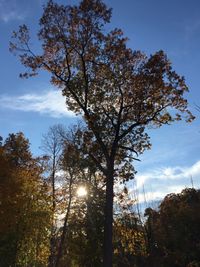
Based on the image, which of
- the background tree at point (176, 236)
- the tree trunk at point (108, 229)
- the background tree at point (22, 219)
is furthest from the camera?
the background tree at point (176, 236)

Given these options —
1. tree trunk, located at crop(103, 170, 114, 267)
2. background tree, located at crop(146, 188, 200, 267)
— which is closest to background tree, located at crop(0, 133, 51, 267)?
tree trunk, located at crop(103, 170, 114, 267)

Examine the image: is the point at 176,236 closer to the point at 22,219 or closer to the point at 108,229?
the point at 22,219

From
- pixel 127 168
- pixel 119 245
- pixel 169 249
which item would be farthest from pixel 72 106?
pixel 169 249

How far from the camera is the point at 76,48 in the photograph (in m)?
19.2

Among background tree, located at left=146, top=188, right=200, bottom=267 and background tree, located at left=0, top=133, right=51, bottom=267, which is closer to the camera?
background tree, located at left=0, top=133, right=51, bottom=267

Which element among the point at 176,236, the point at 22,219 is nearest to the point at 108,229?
the point at 22,219

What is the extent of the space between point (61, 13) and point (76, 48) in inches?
78.2

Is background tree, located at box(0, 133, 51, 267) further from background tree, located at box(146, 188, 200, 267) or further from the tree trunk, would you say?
background tree, located at box(146, 188, 200, 267)

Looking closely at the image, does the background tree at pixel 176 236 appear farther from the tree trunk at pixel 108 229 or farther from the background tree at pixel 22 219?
the tree trunk at pixel 108 229

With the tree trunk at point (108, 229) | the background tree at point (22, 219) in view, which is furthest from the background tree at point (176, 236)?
the tree trunk at point (108, 229)

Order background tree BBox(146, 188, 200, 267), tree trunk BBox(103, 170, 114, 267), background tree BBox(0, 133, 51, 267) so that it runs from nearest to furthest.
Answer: tree trunk BBox(103, 170, 114, 267) → background tree BBox(0, 133, 51, 267) → background tree BBox(146, 188, 200, 267)

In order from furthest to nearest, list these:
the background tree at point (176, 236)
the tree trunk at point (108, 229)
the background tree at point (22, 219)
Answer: the background tree at point (176, 236), the background tree at point (22, 219), the tree trunk at point (108, 229)

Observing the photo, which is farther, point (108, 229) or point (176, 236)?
point (176, 236)

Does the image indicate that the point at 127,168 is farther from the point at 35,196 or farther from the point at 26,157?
the point at 26,157
